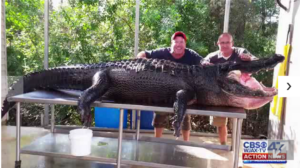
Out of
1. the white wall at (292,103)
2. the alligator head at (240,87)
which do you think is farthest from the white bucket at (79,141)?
the white wall at (292,103)

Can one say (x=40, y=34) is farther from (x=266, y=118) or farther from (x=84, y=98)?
(x=266, y=118)

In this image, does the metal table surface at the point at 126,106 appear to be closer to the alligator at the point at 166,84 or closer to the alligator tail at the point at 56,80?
the alligator at the point at 166,84

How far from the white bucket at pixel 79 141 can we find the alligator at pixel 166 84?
0.15 metres

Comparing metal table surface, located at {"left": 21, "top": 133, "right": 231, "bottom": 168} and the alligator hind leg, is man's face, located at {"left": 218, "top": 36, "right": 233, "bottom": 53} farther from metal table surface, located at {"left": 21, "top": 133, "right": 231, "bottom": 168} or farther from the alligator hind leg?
the alligator hind leg

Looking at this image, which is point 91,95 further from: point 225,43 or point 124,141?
point 225,43

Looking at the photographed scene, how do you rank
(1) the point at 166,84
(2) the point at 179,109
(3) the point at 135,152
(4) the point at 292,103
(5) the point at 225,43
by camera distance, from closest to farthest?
(2) the point at 179,109 < (1) the point at 166,84 < (3) the point at 135,152 < (4) the point at 292,103 < (5) the point at 225,43

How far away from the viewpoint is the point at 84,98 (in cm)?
208

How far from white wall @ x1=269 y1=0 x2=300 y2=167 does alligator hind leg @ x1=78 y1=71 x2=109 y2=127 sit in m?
1.69

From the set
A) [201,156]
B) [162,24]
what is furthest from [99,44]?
[201,156]

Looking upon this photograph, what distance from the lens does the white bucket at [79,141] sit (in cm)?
194

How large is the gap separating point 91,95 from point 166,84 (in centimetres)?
62

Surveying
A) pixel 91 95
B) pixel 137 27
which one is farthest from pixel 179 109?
pixel 137 27

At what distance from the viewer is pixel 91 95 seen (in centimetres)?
214

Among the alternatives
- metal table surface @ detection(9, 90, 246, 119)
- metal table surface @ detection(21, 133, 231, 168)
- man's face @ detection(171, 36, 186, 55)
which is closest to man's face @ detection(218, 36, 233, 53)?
man's face @ detection(171, 36, 186, 55)
